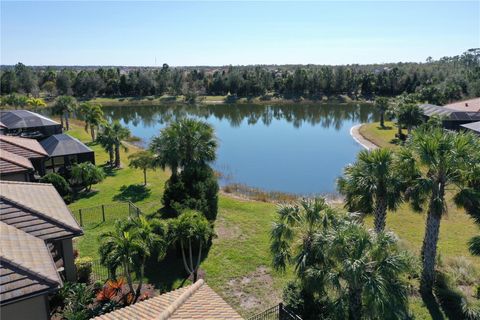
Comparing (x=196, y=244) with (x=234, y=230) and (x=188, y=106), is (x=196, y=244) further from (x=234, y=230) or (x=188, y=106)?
(x=188, y=106)

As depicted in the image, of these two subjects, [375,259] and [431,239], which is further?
[431,239]

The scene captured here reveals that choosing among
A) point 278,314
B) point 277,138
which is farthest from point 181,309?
point 277,138

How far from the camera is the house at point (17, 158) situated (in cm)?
1784

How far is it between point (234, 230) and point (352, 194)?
723cm

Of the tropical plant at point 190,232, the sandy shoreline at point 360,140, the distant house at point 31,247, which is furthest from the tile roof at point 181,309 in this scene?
the sandy shoreline at point 360,140

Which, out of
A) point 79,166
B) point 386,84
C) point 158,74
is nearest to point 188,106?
point 158,74

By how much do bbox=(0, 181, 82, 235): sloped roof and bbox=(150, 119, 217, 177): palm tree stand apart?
8.12m

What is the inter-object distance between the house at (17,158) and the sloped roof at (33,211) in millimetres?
3572

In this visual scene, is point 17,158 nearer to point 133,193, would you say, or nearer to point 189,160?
point 133,193

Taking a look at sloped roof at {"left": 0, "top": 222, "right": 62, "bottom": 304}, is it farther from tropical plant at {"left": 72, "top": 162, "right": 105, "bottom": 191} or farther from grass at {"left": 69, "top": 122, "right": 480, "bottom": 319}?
tropical plant at {"left": 72, "top": 162, "right": 105, "bottom": 191}

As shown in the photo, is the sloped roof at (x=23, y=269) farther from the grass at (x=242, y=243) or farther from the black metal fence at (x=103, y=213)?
the black metal fence at (x=103, y=213)

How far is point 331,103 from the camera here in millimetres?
88312

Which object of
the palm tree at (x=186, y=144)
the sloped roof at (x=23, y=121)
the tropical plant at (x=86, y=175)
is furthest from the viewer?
the sloped roof at (x=23, y=121)

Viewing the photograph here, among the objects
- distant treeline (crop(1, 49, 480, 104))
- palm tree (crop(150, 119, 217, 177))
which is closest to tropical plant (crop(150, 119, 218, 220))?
palm tree (crop(150, 119, 217, 177))
